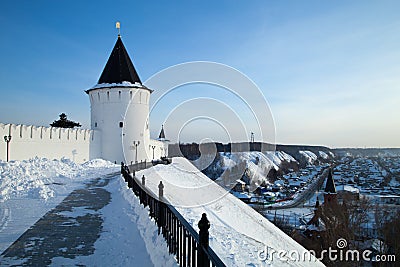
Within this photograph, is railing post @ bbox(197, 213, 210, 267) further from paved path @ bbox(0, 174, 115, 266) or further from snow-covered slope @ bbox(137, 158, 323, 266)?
snow-covered slope @ bbox(137, 158, 323, 266)

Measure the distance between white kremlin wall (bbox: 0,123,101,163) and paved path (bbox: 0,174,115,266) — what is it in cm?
1175

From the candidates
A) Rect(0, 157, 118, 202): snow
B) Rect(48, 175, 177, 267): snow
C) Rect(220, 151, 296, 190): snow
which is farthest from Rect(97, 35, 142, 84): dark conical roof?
Rect(48, 175, 177, 267): snow

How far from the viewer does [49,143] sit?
1862 cm

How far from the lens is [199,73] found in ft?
19.8

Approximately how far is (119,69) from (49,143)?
963 cm

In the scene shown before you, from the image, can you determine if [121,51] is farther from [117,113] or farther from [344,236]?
[344,236]

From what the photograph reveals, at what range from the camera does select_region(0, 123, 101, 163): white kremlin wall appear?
1602 cm

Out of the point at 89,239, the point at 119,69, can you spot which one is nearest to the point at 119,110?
the point at 119,69

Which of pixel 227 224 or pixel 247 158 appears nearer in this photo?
pixel 227 224

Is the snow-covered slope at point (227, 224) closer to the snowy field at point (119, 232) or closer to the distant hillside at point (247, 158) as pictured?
the snowy field at point (119, 232)

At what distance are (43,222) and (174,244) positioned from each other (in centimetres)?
289

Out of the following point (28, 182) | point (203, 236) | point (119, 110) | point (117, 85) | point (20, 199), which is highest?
point (117, 85)

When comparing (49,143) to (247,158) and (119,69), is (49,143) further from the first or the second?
(247,158)

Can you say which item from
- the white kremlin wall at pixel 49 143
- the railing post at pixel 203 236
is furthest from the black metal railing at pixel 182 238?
the white kremlin wall at pixel 49 143
